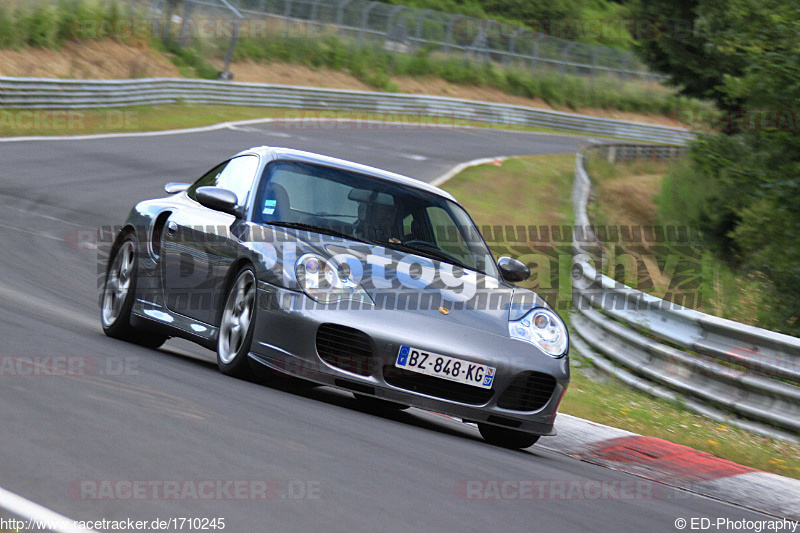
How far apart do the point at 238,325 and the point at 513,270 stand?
186 cm

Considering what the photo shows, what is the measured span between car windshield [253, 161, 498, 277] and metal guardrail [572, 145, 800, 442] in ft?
6.50

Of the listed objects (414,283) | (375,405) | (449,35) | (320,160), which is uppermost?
(320,160)

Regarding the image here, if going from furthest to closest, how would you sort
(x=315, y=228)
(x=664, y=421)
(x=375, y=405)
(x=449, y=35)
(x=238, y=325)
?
(x=449, y=35) → (x=664, y=421) → (x=375, y=405) → (x=315, y=228) → (x=238, y=325)

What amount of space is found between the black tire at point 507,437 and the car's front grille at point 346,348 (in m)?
0.86

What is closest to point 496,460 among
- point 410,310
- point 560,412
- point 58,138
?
point 410,310

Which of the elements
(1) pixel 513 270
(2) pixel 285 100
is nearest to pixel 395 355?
(1) pixel 513 270

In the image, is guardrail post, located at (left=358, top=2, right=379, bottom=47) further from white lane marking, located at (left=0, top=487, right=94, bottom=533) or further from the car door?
white lane marking, located at (left=0, top=487, right=94, bottom=533)

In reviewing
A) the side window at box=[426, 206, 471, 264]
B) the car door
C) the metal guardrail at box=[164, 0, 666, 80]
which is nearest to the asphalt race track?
the car door

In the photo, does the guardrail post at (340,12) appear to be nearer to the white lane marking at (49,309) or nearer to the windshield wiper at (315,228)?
the white lane marking at (49,309)

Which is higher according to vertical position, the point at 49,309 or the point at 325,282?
the point at 325,282

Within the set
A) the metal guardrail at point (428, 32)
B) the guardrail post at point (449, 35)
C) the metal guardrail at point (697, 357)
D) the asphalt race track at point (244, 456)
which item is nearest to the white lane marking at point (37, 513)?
the asphalt race track at point (244, 456)

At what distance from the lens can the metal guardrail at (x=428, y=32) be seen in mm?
44594

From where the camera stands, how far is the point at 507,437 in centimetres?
683

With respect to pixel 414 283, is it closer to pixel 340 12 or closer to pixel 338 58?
pixel 338 58
